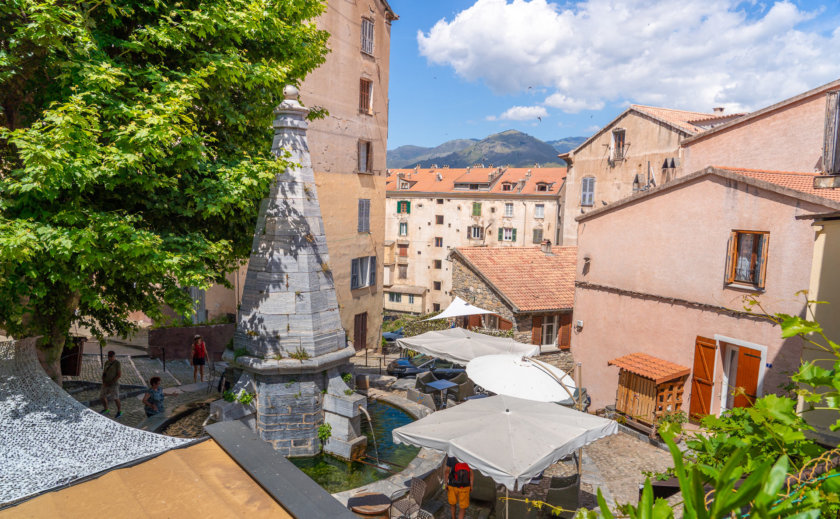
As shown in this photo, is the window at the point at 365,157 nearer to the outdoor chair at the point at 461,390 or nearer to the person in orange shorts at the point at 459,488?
the outdoor chair at the point at 461,390

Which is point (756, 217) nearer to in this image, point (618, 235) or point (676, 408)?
point (618, 235)

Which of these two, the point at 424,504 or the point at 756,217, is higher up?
the point at 756,217

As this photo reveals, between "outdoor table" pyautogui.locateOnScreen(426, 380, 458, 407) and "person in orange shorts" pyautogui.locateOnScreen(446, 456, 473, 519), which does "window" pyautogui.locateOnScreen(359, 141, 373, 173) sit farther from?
"person in orange shorts" pyautogui.locateOnScreen(446, 456, 473, 519)

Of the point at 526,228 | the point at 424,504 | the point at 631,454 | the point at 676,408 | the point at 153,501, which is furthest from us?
the point at 526,228

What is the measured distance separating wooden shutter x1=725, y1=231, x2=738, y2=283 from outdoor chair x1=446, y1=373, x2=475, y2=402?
24.8ft

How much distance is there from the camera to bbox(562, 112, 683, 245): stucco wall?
2714cm

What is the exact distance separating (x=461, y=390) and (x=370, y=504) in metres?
7.13

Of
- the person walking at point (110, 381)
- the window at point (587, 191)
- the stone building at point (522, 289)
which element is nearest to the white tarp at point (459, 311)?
the stone building at point (522, 289)

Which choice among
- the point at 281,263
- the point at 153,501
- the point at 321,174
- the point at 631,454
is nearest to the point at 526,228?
the point at 321,174

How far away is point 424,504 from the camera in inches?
354

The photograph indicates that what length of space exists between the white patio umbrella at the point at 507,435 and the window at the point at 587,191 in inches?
1033

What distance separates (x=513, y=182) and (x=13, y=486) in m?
53.4

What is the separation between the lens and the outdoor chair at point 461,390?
14.4 metres

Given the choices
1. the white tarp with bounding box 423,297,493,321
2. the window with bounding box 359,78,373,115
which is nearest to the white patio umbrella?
the white tarp with bounding box 423,297,493,321
